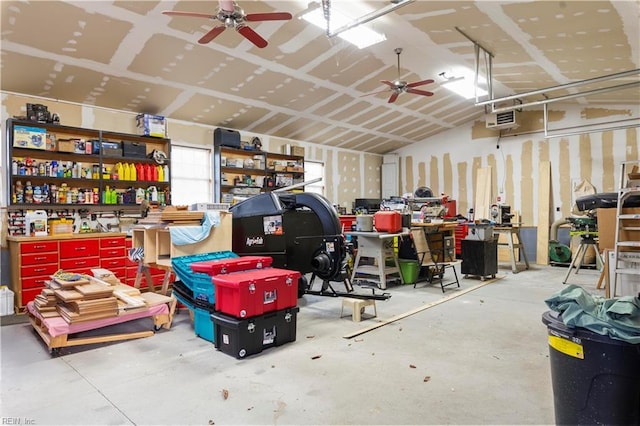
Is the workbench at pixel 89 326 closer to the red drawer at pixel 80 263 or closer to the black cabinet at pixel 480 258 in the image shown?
the red drawer at pixel 80 263

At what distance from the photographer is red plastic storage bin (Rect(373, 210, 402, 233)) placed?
214 inches

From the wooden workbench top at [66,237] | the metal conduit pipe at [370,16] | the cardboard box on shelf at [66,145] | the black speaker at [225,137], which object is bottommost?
the wooden workbench top at [66,237]

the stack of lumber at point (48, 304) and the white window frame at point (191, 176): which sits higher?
the white window frame at point (191, 176)

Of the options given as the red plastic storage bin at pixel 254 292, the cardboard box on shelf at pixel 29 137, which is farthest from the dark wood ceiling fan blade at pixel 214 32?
the cardboard box on shelf at pixel 29 137

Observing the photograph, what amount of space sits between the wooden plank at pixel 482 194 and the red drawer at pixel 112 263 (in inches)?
317

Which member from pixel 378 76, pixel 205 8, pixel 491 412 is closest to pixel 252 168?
pixel 378 76

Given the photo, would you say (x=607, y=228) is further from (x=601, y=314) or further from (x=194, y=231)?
(x=194, y=231)

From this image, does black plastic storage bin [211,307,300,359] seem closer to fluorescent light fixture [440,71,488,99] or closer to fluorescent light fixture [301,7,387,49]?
fluorescent light fixture [301,7,387,49]

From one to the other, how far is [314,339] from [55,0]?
4.17 metres

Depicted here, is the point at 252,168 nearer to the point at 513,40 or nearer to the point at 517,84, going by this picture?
the point at 513,40

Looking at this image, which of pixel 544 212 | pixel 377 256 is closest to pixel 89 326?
pixel 377 256

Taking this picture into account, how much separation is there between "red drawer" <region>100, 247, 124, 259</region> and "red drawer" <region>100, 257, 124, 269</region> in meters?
0.05

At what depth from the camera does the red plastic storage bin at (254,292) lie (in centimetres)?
296

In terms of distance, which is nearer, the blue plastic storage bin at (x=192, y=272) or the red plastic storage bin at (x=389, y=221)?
the blue plastic storage bin at (x=192, y=272)
